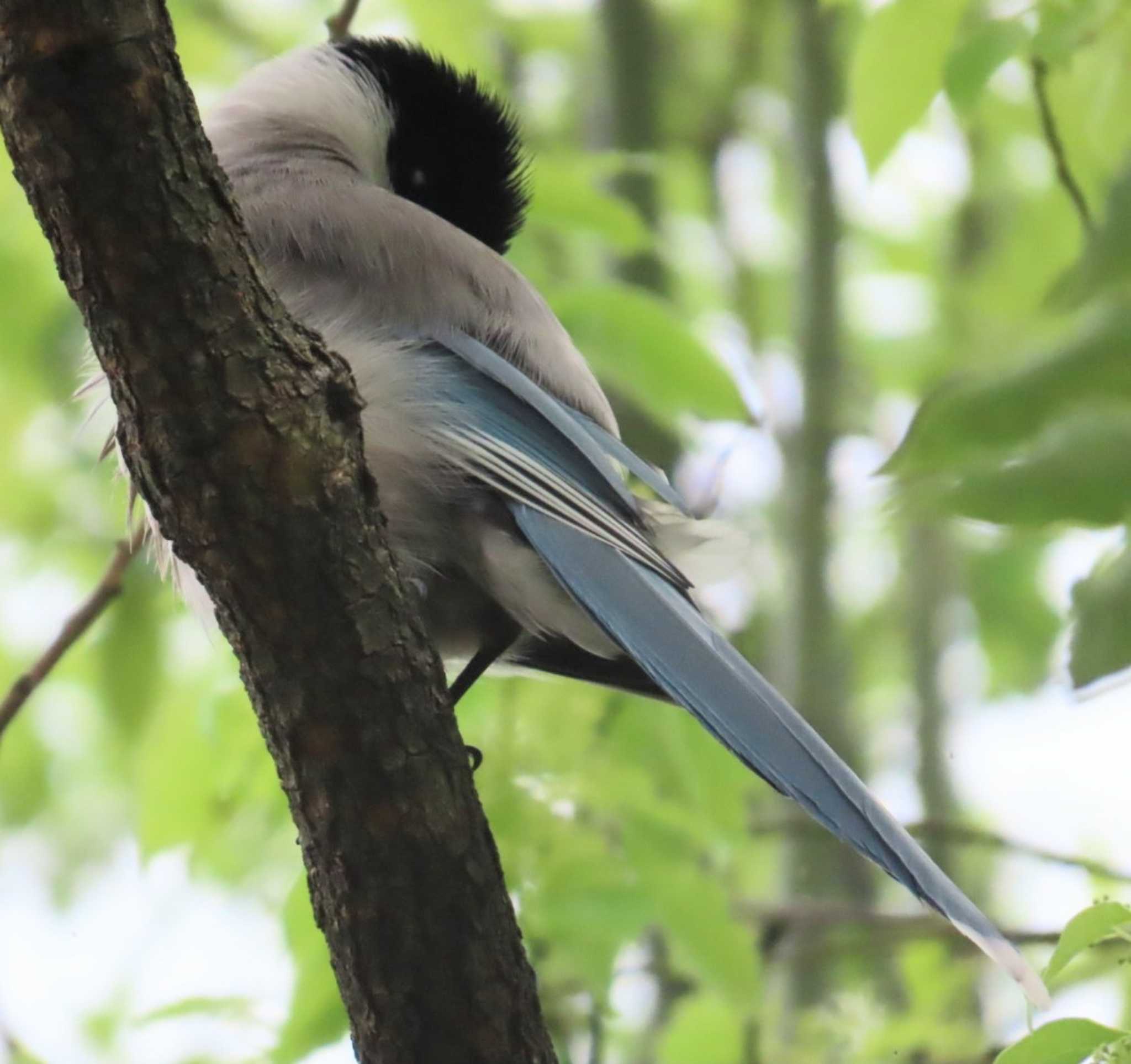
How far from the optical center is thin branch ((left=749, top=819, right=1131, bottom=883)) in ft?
7.50

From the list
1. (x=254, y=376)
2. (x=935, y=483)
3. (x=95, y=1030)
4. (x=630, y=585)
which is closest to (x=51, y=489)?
(x=95, y=1030)

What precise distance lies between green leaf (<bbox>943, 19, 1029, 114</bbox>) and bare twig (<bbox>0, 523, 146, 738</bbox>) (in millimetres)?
1121

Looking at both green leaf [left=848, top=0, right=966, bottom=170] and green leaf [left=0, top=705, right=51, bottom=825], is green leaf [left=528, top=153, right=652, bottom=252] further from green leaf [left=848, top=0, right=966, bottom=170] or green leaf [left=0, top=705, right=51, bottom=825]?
green leaf [left=0, top=705, right=51, bottom=825]

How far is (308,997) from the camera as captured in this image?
6.43 feet

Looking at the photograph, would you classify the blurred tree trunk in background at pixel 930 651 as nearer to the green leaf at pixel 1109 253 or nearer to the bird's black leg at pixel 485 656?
the bird's black leg at pixel 485 656

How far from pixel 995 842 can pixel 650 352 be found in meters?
0.93

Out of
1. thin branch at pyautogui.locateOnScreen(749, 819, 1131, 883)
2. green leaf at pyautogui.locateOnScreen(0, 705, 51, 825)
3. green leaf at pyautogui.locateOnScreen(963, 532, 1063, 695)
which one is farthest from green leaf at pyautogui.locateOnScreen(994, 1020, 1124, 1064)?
green leaf at pyautogui.locateOnScreen(963, 532, 1063, 695)

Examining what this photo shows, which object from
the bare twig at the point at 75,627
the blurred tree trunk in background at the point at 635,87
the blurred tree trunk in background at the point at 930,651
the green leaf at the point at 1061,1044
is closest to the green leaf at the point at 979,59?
the green leaf at the point at 1061,1044

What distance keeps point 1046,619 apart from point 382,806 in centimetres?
326

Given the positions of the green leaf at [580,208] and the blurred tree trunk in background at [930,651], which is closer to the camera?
the green leaf at [580,208]

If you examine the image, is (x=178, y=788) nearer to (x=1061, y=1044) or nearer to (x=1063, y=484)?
(x=1061, y=1044)

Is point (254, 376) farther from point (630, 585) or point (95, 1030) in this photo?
point (95, 1030)

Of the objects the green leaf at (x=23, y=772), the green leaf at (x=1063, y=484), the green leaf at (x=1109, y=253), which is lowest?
the green leaf at (x=1063, y=484)

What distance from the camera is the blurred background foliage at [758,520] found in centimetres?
122
